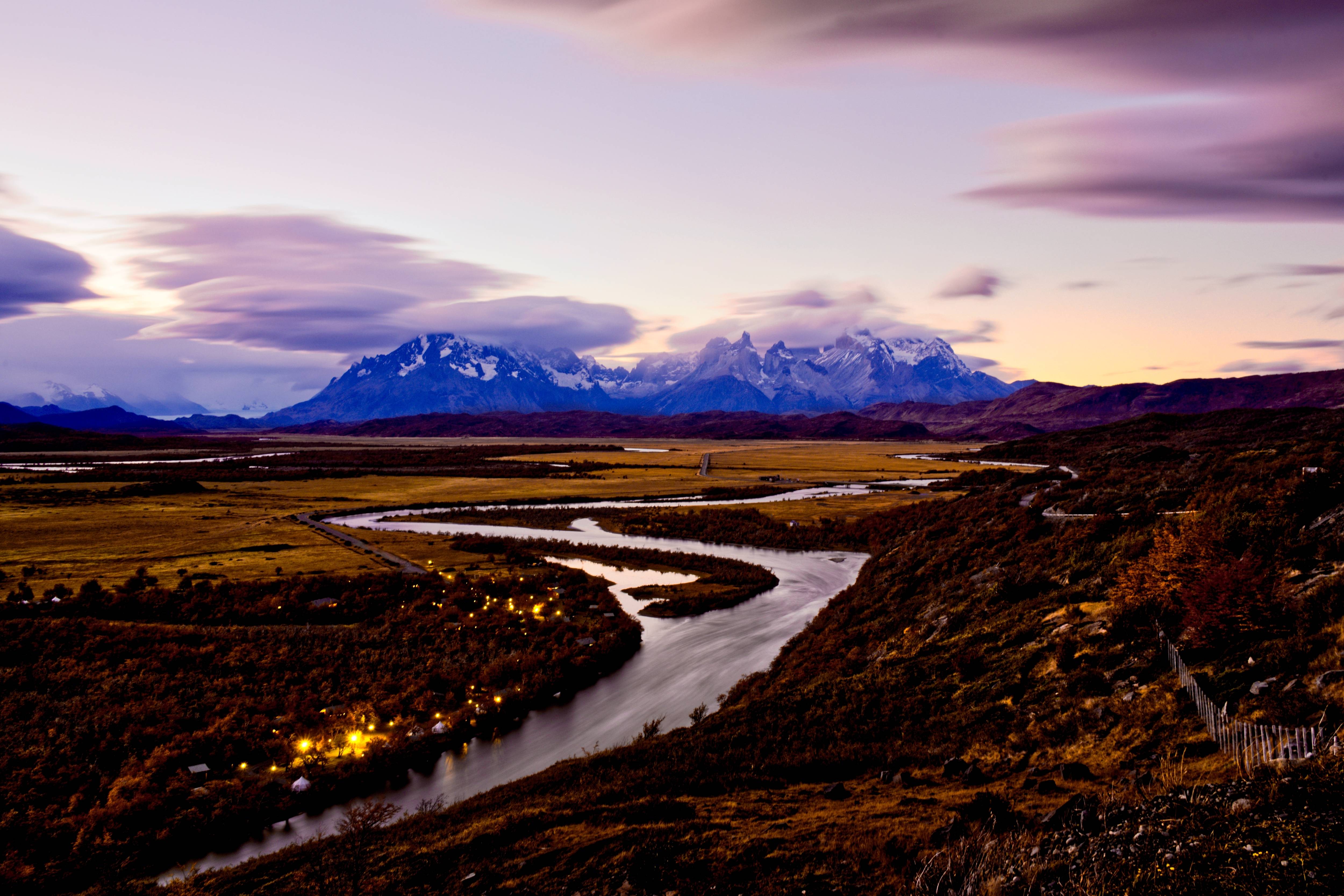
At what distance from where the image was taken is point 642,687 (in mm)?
34156

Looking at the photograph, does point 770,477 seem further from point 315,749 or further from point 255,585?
point 315,749

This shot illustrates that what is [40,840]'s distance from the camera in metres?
20.2

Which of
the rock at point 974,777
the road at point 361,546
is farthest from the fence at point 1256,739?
the road at point 361,546

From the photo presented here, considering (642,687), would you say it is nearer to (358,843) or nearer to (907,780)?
(358,843)

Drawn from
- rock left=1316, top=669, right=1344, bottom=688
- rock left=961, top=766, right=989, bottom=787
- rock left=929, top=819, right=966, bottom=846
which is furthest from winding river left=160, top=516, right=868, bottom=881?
rock left=1316, top=669, right=1344, bottom=688

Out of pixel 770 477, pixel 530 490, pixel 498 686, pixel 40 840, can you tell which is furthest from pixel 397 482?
pixel 40 840

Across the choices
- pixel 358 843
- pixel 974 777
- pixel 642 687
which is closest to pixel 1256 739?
pixel 974 777

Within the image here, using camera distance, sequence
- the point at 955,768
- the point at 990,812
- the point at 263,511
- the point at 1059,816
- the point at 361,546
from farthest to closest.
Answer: the point at 263,511 → the point at 361,546 → the point at 955,768 → the point at 990,812 → the point at 1059,816

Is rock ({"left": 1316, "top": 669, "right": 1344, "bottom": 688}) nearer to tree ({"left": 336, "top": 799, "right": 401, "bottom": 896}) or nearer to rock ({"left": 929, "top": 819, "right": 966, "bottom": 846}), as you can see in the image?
rock ({"left": 929, "top": 819, "right": 966, "bottom": 846})

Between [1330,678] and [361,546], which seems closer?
[1330,678]

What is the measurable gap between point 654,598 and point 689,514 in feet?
117

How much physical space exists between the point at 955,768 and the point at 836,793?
9.70 feet

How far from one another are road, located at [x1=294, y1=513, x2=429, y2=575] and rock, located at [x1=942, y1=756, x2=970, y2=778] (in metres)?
43.6

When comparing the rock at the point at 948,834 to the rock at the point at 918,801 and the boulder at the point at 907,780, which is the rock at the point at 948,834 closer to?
the rock at the point at 918,801
